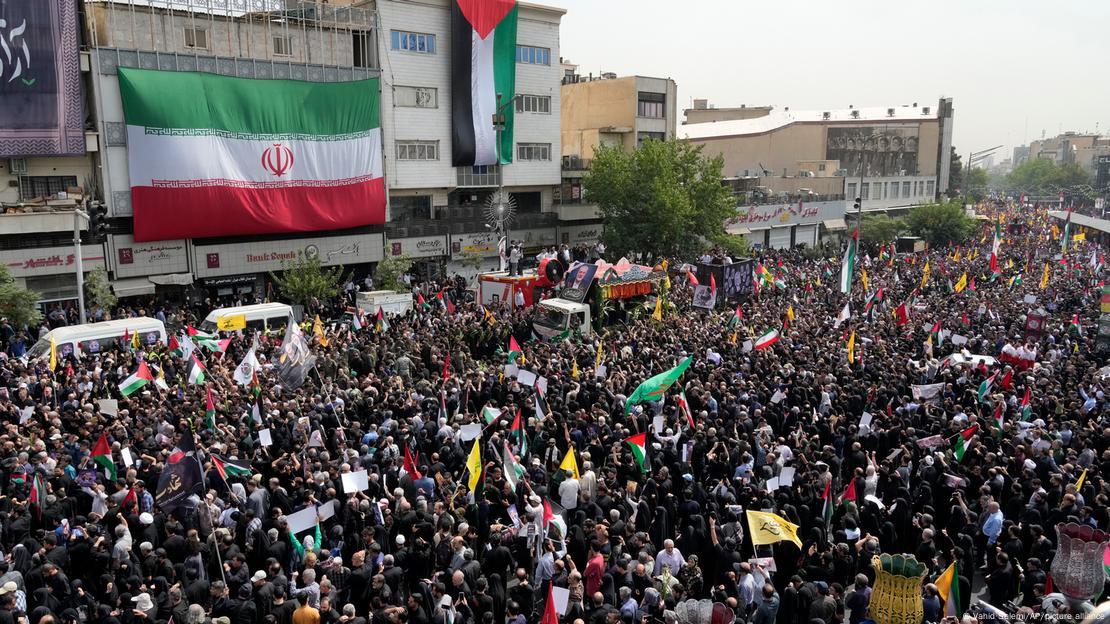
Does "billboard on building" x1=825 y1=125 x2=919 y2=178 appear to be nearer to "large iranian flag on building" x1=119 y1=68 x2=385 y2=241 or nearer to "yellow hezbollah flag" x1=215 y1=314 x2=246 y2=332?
"large iranian flag on building" x1=119 y1=68 x2=385 y2=241

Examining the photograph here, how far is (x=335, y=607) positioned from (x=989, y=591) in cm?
746

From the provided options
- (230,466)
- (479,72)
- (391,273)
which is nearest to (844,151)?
(479,72)

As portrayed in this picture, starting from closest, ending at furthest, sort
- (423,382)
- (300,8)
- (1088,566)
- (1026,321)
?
1. (1088,566)
2. (423,382)
3. (1026,321)
4. (300,8)

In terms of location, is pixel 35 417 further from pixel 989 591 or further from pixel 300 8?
pixel 300 8

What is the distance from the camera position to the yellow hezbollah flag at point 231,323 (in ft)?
78.9

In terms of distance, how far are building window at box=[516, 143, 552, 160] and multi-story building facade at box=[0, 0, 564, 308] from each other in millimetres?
77

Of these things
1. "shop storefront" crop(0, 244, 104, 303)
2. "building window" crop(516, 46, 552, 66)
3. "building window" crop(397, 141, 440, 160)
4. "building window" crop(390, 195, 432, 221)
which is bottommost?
"shop storefront" crop(0, 244, 104, 303)

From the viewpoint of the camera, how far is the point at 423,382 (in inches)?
696

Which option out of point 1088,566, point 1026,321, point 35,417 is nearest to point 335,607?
point 1088,566

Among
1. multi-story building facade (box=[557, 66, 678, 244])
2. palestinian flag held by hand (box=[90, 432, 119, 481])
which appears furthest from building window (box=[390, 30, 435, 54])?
palestinian flag held by hand (box=[90, 432, 119, 481])

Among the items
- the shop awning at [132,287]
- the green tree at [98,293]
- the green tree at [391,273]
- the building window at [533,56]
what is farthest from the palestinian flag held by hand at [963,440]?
the building window at [533,56]

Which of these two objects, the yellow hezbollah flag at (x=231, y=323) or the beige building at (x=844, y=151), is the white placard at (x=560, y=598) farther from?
the beige building at (x=844, y=151)

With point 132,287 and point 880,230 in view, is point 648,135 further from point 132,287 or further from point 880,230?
point 132,287

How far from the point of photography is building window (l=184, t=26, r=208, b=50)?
33344 millimetres
